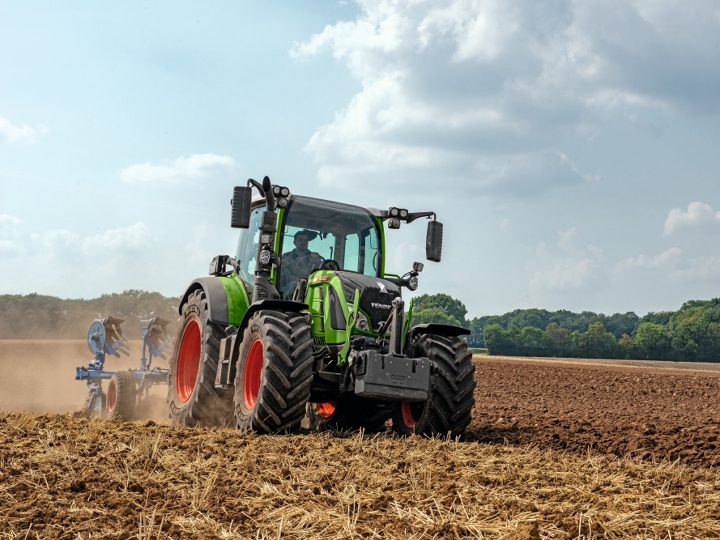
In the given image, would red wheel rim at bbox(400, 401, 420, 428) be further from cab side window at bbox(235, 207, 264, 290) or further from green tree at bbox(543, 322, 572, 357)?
green tree at bbox(543, 322, 572, 357)

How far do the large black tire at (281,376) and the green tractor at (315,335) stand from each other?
1 cm

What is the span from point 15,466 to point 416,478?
111 inches

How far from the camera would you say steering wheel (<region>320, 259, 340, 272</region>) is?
29.7 ft

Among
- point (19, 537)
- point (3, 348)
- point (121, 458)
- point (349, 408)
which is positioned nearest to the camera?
point (19, 537)

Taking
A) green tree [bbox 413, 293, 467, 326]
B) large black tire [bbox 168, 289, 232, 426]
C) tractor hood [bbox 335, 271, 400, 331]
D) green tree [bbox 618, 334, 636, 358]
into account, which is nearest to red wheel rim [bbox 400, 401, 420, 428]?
tractor hood [bbox 335, 271, 400, 331]

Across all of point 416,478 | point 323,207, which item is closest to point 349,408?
point 323,207

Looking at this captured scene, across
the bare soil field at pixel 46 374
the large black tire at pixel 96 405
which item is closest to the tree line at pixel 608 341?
the bare soil field at pixel 46 374

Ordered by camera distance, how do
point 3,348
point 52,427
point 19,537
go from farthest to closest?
1. point 3,348
2. point 52,427
3. point 19,537

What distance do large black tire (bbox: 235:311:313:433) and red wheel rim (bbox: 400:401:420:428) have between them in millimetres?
1512

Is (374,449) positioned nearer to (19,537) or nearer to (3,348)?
(19,537)

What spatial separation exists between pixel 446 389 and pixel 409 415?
880 millimetres

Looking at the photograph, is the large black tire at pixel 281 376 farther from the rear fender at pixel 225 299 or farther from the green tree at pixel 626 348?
the green tree at pixel 626 348

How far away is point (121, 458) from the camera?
6055 mm

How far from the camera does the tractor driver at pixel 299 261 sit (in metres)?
8.95
